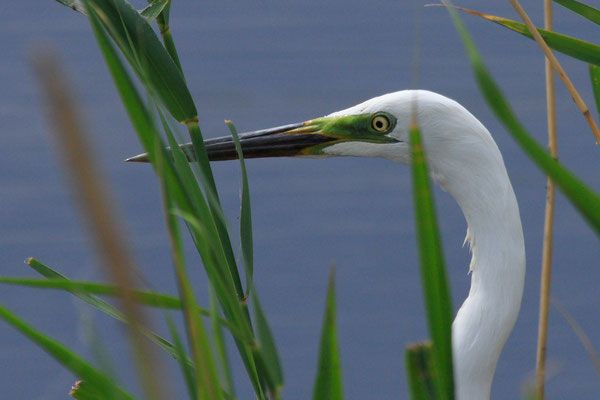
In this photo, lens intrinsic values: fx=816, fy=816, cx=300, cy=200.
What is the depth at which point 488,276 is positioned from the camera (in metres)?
1.13

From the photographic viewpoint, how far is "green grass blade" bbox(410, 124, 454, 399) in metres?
0.39

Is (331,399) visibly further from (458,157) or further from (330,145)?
(330,145)

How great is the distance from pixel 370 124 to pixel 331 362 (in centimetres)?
82

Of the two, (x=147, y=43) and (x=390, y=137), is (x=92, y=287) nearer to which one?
(x=147, y=43)

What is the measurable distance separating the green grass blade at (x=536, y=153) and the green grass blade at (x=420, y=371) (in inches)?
4.3

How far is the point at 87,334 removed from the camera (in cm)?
41

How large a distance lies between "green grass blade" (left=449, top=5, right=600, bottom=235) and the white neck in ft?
2.31

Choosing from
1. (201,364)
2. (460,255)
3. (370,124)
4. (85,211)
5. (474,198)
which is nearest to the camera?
(85,211)

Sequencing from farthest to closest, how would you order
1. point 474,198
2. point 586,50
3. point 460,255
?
point 460,255 < point 474,198 < point 586,50

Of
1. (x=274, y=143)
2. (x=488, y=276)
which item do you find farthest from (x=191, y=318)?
(x=274, y=143)

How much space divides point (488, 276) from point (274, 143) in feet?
1.32

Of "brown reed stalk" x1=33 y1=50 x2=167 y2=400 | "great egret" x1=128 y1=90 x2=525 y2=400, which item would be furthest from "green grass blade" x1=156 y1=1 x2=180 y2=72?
"brown reed stalk" x1=33 y1=50 x2=167 y2=400

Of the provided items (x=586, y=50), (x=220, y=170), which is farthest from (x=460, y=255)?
(x=586, y=50)

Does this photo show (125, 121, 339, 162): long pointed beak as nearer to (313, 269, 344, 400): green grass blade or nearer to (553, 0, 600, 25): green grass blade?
Answer: (553, 0, 600, 25): green grass blade
